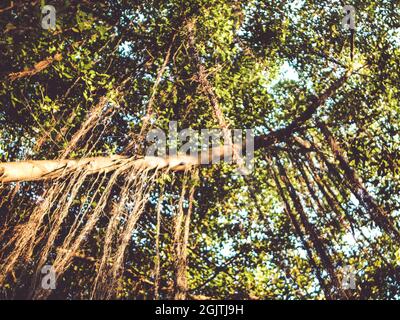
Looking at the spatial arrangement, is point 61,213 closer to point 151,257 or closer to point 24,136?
point 24,136

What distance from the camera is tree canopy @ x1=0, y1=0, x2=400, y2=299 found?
4.87m

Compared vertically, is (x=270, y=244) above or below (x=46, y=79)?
below

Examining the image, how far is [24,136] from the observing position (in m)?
5.52

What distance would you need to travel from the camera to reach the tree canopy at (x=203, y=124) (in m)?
4.87

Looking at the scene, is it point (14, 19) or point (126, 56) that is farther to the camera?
point (126, 56)

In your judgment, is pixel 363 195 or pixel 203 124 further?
pixel 203 124

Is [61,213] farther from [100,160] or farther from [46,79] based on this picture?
[46,79]

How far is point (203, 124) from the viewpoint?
6473mm

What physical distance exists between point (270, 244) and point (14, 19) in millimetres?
5712

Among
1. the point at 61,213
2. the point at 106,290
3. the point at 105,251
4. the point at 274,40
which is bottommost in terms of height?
the point at 106,290

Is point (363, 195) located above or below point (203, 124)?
below
